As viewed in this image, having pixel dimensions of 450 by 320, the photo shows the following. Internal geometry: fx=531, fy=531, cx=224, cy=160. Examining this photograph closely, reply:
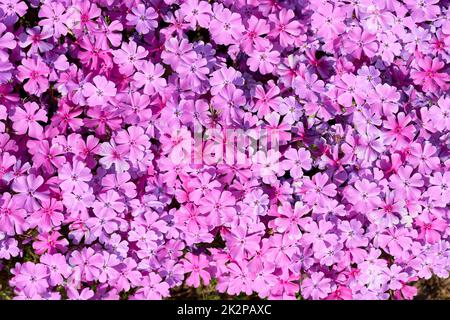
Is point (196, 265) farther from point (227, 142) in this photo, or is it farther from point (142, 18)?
point (142, 18)

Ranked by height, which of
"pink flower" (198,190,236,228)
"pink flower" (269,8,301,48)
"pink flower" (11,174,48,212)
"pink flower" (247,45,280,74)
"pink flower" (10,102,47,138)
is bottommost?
"pink flower" (198,190,236,228)

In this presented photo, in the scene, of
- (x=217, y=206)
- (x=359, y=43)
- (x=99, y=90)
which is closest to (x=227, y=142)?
(x=217, y=206)

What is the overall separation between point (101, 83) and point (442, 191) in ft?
4.60

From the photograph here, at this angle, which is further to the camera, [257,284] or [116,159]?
[257,284]

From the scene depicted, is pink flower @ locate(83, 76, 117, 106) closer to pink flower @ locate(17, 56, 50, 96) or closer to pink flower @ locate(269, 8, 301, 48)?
pink flower @ locate(17, 56, 50, 96)

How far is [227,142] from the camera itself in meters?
2.02

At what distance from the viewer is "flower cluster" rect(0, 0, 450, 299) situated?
2041mm

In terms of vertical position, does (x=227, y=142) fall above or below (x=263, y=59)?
below

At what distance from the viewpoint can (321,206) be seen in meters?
2.10

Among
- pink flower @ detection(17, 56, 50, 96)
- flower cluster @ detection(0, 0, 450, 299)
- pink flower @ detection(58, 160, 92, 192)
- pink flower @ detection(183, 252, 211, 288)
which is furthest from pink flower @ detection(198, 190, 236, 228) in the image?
pink flower @ detection(17, 56, 50, 96)

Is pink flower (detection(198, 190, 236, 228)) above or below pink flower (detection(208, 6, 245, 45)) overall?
below

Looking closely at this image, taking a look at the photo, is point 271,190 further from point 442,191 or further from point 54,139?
point 54,139

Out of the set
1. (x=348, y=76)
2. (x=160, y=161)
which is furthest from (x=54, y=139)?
(x=348, y=76)

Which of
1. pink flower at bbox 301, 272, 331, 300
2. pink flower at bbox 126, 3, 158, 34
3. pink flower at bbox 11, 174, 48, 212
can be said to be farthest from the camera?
pink flower at bbox 301, 272, 331, 300
